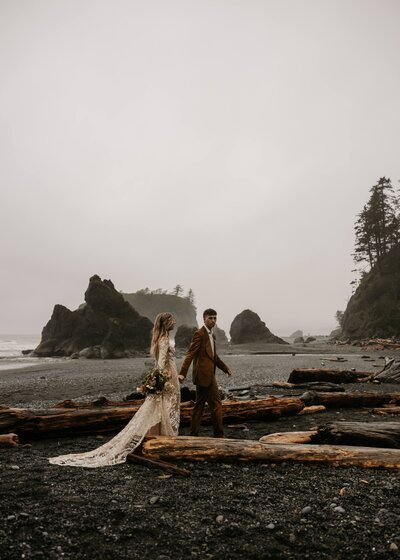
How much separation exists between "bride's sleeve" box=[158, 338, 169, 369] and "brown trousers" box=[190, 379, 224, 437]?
93cm

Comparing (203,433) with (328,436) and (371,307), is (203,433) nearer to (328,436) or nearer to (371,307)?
(328,436)

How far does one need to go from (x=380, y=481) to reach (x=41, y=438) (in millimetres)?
6485

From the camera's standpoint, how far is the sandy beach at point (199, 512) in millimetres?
3303

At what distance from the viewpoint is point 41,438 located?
726 centimetres

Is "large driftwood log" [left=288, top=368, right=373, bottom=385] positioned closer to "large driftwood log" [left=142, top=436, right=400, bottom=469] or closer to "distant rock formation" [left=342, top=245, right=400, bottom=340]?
"large driftwood log" [left=142, top=436, right=400, bottom=469]

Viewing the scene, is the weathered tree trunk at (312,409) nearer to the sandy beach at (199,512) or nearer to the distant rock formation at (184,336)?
the sandy beach at (199,512)

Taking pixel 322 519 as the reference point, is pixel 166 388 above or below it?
above

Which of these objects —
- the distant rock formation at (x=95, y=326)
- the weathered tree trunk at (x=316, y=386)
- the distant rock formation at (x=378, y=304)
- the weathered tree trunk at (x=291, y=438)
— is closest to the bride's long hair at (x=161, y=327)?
the weathered tree trunk at (x=291, y=438)

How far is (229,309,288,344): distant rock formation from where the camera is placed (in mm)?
61594

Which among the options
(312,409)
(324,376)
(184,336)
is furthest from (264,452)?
(184,336)

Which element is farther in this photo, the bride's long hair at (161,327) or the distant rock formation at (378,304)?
the distant rock formation at (378,304)

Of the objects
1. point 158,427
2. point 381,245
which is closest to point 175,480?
point 158,427

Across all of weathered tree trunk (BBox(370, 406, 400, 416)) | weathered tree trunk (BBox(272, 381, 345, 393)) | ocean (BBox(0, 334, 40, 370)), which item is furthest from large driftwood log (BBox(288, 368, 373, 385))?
ocean (BBox(0, 334, 40, 370))

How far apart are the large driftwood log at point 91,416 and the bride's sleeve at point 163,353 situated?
6.09 feet
